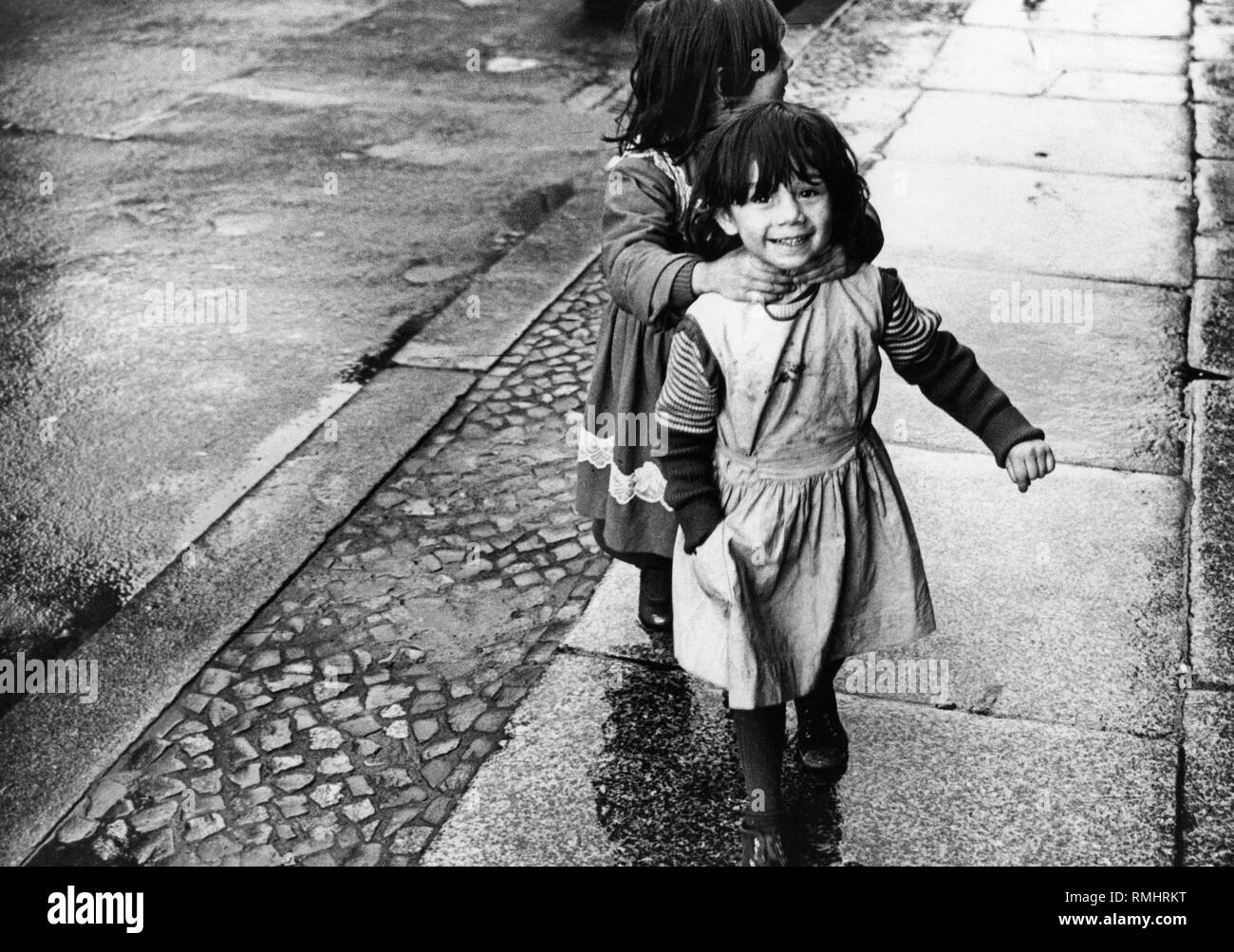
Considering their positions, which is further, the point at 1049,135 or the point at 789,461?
the point at 1049,135

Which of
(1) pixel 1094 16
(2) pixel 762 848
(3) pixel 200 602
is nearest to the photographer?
(2) pixel 762 848

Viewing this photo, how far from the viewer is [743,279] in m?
2.61

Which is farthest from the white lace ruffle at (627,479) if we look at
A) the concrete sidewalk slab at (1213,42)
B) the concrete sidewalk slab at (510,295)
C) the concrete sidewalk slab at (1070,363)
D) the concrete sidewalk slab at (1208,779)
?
the concrete sidewalk slab at (1213,42)

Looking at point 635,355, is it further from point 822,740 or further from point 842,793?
point 842,793

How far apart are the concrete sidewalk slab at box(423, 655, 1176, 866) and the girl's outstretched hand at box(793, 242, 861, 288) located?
3.71 ft

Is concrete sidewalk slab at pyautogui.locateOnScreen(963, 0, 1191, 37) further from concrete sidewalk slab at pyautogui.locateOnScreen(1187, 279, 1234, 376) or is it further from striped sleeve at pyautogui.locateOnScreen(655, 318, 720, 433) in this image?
striped sleeve at pyautogui.locateOnScreen(655, 318, 720, 433)

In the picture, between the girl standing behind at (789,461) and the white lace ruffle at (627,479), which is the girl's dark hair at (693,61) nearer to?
the girl standing behind at (789,461)

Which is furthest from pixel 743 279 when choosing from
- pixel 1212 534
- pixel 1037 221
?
pixel 1037 221

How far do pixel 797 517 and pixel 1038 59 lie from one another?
6708mm

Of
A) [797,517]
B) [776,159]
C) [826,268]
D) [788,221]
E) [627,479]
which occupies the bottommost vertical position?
[627,479]

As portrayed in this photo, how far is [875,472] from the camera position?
2.78m

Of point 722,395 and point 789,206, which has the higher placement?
point 789,206

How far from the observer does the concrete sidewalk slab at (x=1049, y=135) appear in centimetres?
688
